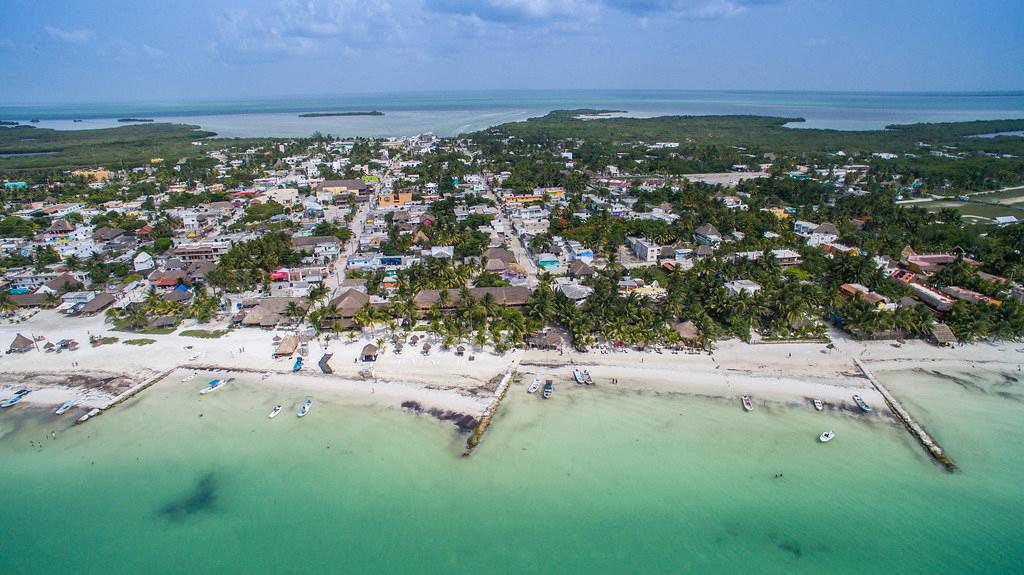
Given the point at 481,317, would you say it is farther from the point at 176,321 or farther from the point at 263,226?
the point at 263,226

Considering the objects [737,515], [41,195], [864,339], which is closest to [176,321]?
[737,515]

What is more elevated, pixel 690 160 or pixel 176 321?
pixel 690 160

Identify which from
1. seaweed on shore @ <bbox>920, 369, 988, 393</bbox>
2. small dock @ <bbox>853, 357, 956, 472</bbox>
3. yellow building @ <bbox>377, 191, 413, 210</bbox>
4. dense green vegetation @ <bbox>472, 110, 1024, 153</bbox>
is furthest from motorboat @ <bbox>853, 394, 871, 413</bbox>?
dense green vegetation @ <bbox>472, 110, 1024, 153</bbox>

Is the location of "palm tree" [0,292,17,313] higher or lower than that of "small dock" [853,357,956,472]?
higher

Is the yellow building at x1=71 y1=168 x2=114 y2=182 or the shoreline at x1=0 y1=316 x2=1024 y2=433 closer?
the shoreline at x1=0 y1=316 x2=1024 y2=433

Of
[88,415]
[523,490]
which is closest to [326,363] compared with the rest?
[88,415]

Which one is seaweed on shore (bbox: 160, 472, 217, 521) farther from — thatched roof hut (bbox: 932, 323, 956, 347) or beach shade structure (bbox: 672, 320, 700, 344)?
thatched roof hut (bbox: 932, 323, 956, 347)
